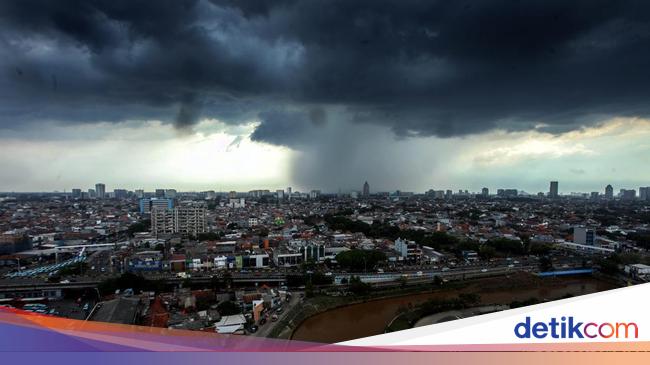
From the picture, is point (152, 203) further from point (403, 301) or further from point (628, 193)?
point (628, 193)

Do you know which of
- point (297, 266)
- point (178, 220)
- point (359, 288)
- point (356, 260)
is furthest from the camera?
point (178, 220)

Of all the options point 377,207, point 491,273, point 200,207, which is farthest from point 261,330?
point 377,207

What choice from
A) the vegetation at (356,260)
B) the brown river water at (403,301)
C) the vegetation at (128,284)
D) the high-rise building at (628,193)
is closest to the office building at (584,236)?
the high-rise building at (628,193)

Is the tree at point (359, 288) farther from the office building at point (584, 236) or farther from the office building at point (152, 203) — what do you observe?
the office building at point (152, 203)

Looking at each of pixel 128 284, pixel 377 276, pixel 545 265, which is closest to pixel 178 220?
pixel 128 284

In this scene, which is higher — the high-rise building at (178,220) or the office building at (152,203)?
the office building at (152,203)
